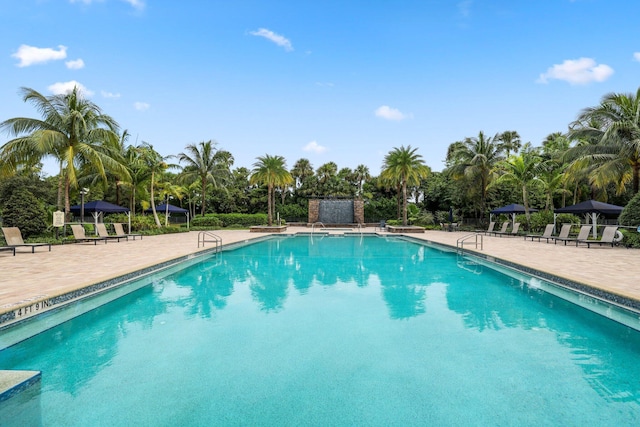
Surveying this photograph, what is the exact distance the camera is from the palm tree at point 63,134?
49.1 feet

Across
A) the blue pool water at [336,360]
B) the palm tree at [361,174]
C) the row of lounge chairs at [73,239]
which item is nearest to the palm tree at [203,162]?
the row of lounge chairs at [73,239]

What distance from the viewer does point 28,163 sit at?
51.7 feet

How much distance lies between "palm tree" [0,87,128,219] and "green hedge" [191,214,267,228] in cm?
1204

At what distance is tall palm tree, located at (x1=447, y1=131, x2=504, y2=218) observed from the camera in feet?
87.0

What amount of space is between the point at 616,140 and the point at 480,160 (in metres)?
10.8

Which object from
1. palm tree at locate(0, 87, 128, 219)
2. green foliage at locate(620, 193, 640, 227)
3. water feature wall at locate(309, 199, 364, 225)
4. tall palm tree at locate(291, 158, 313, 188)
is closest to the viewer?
green foliage at locate(620, 193, 640, 227)

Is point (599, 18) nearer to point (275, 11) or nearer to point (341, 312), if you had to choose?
point (275, 11)

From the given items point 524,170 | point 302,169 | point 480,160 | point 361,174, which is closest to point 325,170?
point 302,169

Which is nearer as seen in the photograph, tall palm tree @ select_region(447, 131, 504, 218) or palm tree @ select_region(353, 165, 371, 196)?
tall palm tree @ select_region(447, 131, 504, 218)

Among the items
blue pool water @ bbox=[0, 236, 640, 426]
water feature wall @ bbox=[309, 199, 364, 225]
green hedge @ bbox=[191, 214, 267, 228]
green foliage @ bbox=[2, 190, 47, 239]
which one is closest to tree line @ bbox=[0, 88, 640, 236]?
green hedge @ bbox=[191, 214, 267, 228]

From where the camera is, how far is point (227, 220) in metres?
30.5

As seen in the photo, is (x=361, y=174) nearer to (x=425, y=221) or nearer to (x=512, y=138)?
(x=425, y=221)

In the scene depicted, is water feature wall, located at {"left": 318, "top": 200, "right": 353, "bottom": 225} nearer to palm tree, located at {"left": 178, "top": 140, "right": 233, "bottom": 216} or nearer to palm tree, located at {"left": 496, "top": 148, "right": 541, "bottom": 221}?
palm tree, located at {"left": 178, "top": 140, "right": 233, "bottom": 216}

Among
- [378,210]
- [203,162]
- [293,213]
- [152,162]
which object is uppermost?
[203,162]
